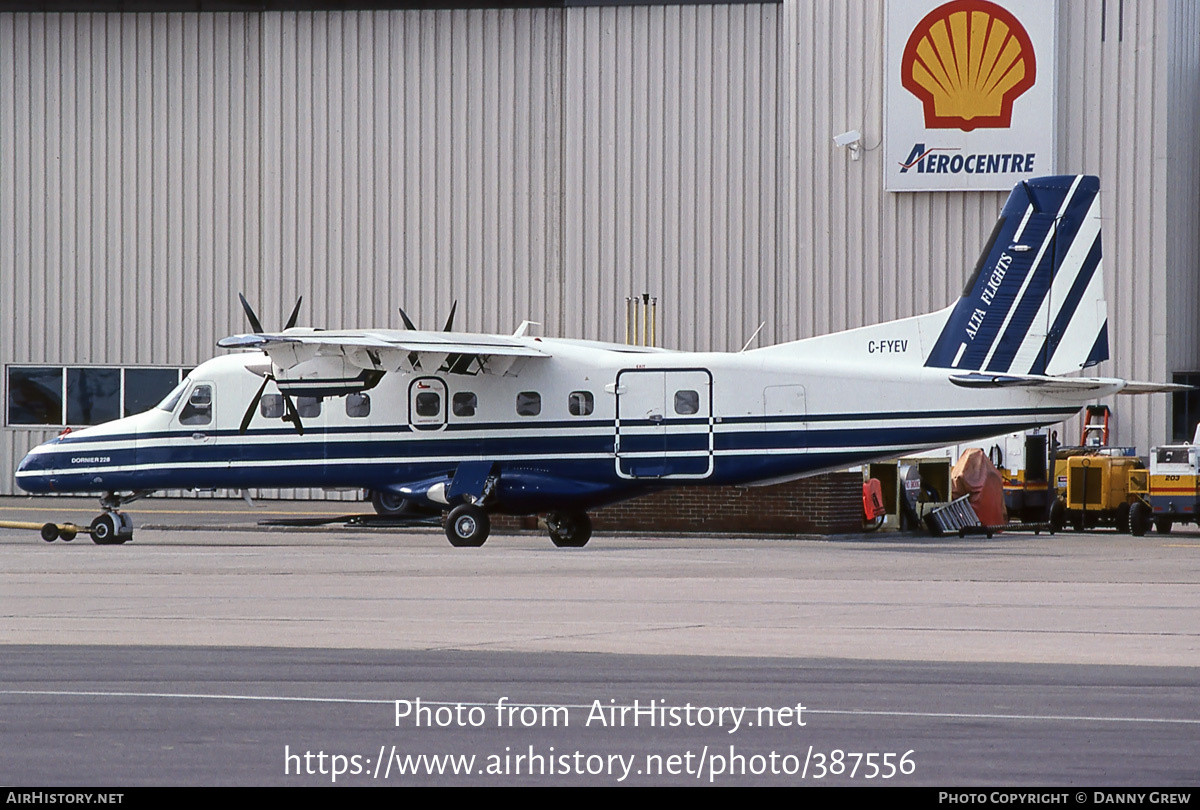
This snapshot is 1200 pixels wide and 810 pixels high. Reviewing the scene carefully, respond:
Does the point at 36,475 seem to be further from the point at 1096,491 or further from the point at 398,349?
the point at 1096,491

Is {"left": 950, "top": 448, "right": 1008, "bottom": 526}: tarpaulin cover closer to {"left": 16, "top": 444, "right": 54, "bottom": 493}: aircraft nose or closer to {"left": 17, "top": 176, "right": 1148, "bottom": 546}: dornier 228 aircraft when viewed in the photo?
{"left": 17, "top": 176, "right": 1148, "bottom": 546}: dornier 228 aircraft

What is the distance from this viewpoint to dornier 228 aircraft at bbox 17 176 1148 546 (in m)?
25.8

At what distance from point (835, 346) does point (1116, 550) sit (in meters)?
5.68

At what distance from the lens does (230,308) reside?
148 feet

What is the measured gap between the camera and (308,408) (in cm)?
2845

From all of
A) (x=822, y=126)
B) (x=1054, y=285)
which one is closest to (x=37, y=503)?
(x=822, y=126)

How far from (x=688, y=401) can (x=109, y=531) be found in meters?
10.1

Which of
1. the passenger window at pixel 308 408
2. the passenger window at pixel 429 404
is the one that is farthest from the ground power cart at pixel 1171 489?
the passenger window at pixel 308 408

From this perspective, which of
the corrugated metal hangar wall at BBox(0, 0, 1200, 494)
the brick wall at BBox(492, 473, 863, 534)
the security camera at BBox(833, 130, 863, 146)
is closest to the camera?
the brick wall at BBox(492, 473, 863, 534)

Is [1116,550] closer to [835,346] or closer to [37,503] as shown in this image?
[835,346]

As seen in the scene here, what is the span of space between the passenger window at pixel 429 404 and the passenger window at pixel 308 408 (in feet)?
6.15

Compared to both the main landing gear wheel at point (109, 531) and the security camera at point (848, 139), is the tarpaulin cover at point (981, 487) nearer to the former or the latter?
the security camera at point (848, 139)

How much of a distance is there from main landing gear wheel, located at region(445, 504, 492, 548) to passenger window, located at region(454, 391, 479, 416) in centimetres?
159

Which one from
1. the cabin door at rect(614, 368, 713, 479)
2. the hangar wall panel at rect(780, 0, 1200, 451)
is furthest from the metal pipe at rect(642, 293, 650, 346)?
the cabin door at rect(614, 368, 713, 479)
